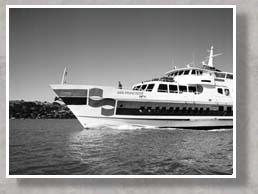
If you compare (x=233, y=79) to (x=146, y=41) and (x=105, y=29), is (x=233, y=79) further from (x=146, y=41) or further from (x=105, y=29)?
(x=105, y=29)

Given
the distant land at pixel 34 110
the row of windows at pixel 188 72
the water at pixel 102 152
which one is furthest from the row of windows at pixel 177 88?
the distant land at pixel 34 110

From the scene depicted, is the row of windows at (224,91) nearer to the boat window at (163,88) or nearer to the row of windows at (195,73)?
the row of windows at (195,73)

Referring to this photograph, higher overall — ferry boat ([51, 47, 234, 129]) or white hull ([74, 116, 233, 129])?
ferry boat ([51, 47, 234, 129])

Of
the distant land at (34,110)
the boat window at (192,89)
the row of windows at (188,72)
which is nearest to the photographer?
the distant land at (34,110)

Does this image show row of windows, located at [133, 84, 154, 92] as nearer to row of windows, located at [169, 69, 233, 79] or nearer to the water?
row of windows, located at [169, 69, 233, 79]

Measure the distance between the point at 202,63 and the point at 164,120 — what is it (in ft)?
1.87

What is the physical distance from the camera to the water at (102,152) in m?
2.63

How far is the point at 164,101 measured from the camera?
111 inches

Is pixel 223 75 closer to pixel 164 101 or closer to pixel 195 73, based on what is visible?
pixel 195 73

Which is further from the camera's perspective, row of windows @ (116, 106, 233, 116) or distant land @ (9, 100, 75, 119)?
row of windows @ (116, 106, 233, 116)

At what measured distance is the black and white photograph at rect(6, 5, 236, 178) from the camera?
2.64 metres

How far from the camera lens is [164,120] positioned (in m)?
2.84

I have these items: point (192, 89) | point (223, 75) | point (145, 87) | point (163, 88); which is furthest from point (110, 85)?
point (223, 75)

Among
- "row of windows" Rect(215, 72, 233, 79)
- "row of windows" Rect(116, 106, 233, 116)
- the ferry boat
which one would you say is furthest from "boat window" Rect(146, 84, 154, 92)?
"row of windows" Rect(215, 72, 233, 79)
